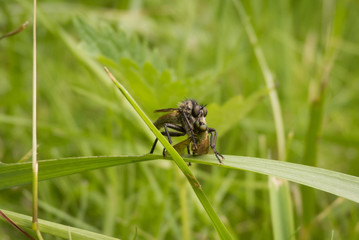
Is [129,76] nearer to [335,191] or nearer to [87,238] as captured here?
[87,238]

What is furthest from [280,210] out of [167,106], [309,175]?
[167,106]

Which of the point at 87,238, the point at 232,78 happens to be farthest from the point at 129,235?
the point at 232,78

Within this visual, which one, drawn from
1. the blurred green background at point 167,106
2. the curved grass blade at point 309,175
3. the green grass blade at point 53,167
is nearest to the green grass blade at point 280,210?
the blurred green background at point 167,106

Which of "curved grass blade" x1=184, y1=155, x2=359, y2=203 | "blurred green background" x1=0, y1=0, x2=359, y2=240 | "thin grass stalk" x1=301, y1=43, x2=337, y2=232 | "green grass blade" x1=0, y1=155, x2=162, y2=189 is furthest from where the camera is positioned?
"blurred green background" x1=0, y1=0, x2=359, y2=240

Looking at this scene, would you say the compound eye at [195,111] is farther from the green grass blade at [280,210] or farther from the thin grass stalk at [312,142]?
the thin grass stalk at [312,142]

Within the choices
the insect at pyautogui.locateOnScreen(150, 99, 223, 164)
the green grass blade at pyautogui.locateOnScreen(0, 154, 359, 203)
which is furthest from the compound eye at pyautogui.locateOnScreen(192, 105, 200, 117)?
the green grass blade at pyautogui.locateOnScreen(0, 154, 359, 203)

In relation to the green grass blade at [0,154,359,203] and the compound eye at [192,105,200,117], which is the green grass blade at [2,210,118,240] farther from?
the compound eye at [192,105,200,117]

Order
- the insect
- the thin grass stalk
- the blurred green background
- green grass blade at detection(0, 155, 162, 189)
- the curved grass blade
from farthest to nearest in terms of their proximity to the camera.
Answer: the blurred green background → the thin grass stalk → the insect → green grass blade at detection(0, 155, 162, 189) → the curved grass blade
